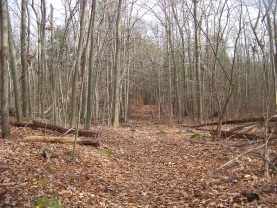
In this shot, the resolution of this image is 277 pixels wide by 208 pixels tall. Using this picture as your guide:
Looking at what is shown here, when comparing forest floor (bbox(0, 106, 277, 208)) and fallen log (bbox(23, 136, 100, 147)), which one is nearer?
forest floor (bbox(0, 106, 277, 208))

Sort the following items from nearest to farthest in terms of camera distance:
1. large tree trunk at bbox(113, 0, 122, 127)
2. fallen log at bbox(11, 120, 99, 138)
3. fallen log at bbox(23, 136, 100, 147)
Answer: fallen log at bbox(23, 136, 100, 147)
fallen log at bbox(11, 120, 99, 138)
large tree trunk at bbox(113, 0, 122, 127)

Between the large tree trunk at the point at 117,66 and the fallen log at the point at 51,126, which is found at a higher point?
the large tree trunk at the point at 117,66

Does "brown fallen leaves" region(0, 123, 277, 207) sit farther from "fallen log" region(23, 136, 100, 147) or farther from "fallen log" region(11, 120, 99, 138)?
"fallen log" region(11, 120, 99, 138)

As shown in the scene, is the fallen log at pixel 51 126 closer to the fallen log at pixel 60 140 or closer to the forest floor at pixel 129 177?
the forest floor at pixel 129 177

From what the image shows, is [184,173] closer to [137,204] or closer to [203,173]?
[203,173]

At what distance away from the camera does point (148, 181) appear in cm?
708

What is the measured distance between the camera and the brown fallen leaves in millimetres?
5148

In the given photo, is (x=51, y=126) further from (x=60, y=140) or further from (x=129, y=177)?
(x=129, y=177)

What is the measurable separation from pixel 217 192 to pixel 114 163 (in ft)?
11.8

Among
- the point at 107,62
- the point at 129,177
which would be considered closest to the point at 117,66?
the point at 107,62

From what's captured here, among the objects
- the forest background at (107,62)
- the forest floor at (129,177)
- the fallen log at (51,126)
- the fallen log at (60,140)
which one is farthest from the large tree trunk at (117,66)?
the fallen log at (60,140)

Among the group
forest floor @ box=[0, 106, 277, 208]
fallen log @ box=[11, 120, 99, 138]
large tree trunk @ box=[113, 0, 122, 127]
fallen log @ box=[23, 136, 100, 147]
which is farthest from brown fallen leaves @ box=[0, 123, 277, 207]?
large tree trunk @ box=[113, 0, 122, 127]

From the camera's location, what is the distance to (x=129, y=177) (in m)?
Answer: 7.37

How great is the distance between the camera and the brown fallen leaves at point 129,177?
5.15 metres
